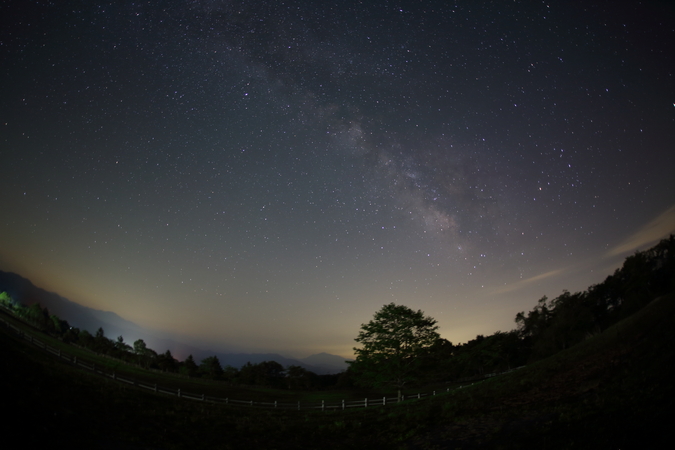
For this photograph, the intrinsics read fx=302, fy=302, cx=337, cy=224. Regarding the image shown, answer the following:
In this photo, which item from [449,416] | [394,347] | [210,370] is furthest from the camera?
[210,370]

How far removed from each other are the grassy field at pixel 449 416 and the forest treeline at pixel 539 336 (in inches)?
662

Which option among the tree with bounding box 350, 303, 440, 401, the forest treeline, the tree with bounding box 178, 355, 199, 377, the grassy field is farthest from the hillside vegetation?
the tree with bounding box 178, 355, 199, 377

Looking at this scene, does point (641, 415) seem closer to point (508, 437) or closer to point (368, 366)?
point (508, 437)

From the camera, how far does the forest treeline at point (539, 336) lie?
1860 inches

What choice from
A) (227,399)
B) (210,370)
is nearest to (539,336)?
(227,399)

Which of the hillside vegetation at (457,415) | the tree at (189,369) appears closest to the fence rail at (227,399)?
the hillside vegetation at (457,415)

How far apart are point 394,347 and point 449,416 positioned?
17424 millimetres

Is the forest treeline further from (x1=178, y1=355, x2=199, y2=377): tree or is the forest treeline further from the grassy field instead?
the grassy field

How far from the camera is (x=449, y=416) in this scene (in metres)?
16.7

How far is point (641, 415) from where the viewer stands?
9.62 meters

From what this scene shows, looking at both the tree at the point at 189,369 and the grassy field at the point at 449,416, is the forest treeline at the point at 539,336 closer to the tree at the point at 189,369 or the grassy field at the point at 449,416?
the tree at the point at 189,369

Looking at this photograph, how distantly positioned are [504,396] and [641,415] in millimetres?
10906

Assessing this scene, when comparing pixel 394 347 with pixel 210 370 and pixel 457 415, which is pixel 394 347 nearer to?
pixel 457 415

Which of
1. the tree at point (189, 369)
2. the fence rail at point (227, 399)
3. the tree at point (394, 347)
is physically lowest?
the tree at point (189, 369)
